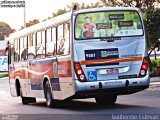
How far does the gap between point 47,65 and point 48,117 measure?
4026 mm

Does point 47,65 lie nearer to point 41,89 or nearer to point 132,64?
point 41,89

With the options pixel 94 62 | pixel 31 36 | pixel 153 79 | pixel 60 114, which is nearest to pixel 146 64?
pixel 94 62

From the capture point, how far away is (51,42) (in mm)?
20172

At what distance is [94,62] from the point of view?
17.9 metres

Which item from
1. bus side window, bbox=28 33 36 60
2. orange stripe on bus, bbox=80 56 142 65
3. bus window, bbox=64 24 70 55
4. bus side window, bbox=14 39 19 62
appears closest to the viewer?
orange stripe on bus, bbox=80 56 142 65

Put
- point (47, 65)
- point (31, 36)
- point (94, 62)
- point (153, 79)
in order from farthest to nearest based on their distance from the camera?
point (153, 79) → point (31, 36) → point (47, 65) → point (94, 62)

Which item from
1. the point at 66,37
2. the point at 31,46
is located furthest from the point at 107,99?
the point at 31,46

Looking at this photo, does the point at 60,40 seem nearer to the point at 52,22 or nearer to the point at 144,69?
the point at 52,22

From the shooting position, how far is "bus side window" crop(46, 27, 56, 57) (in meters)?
19.9

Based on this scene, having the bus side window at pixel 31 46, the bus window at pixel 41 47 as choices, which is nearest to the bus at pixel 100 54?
the bus window at pixel 41 47

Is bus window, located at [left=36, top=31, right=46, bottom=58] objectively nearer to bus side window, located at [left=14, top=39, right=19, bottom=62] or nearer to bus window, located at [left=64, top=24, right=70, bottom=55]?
bus window, located at [left=64, top=24, right=70, bottom=55]

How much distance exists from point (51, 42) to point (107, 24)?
99.0 inches

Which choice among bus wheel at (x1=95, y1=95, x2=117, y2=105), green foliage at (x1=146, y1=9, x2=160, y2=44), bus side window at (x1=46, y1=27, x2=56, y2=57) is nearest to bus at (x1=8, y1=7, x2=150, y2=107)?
bus side window at (x1=46, y1=27, x2=56, y2=57)

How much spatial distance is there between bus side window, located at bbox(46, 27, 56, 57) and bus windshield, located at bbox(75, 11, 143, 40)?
1.95 meters
